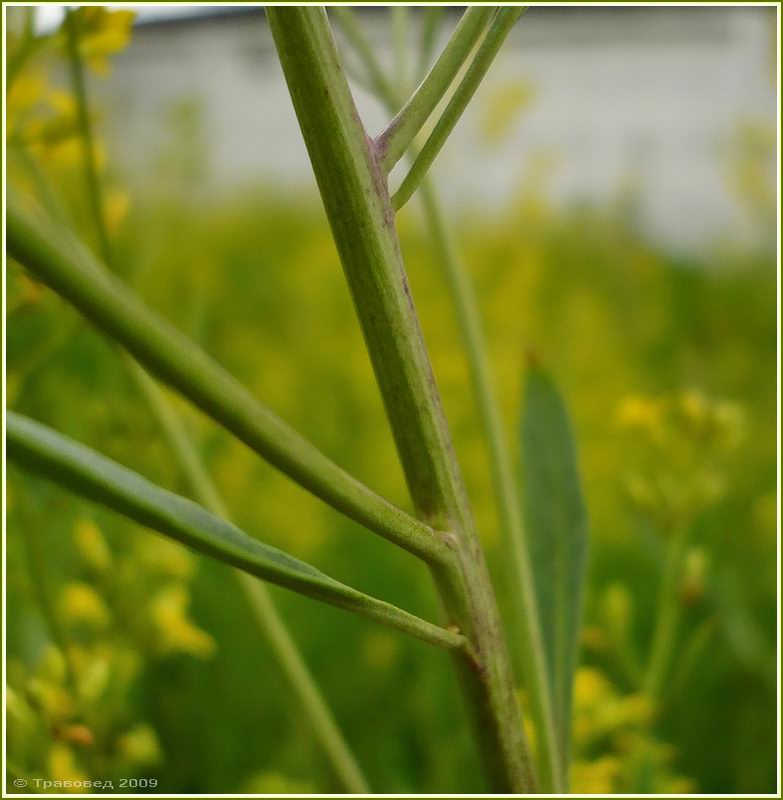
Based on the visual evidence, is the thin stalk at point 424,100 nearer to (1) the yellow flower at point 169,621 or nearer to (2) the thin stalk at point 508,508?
(2) the thin stalk at point 508,508

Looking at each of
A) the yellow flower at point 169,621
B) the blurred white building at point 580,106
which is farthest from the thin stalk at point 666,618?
the blurred white building at point 580,106

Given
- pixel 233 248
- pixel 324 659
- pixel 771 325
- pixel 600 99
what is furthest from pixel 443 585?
pixel 600 99

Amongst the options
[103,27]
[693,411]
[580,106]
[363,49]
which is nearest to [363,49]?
[363,49]

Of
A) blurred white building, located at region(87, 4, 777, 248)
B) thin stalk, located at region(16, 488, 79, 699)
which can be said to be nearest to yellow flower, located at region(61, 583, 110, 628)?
thin stalk, located at region(16, 488, 79, 699)

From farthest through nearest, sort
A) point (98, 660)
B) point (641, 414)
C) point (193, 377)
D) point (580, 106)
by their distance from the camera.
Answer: point (580, 106) < point (641, 414) < point (98, 660) < point (193, 377)

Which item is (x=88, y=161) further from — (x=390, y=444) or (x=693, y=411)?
(x=390, y=444)

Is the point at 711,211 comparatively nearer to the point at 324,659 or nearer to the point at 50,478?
the point at 324,659
